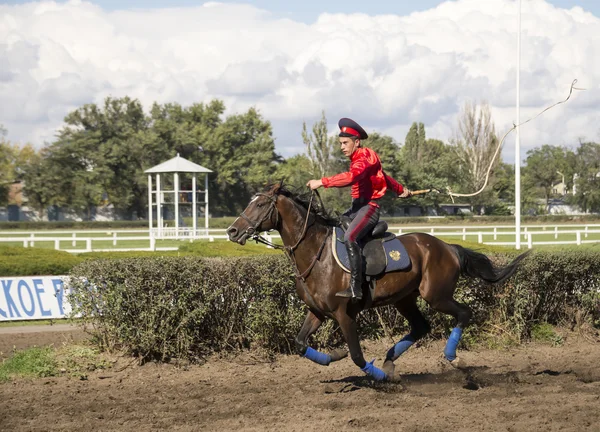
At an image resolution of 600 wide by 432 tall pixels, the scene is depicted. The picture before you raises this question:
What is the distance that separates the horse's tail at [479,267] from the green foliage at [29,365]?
4.73 meters

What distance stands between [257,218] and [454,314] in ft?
7.95

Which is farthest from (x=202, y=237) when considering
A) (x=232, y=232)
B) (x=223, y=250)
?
(x=232, y=232)

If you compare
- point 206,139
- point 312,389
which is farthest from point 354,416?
point 206,139

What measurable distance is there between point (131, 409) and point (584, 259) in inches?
266

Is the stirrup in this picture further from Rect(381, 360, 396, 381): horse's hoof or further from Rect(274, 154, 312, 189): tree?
Rect(274, 154, 312, 189): tree

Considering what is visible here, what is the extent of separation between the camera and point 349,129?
745 cm

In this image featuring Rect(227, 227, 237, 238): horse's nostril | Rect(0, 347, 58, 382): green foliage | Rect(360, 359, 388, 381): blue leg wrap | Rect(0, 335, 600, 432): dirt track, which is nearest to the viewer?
Rect(0, 335, 600, 432): dirt track

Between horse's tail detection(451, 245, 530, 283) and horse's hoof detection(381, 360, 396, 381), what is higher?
horse's tail detection(451, 245, 530, 283)

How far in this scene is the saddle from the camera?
732cm

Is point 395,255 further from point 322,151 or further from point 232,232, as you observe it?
point 322,151

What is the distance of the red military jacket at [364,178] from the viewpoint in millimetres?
7043

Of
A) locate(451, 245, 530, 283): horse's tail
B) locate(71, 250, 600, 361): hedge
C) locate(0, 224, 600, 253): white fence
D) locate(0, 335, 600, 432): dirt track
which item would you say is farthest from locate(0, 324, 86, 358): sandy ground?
locate(0, 224, 600, 253): white fence

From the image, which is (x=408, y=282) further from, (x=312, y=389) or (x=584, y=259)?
(x=584, y=259)

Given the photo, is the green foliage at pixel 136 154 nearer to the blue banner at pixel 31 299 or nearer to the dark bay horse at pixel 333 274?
the blue banner at pixel 31 299
